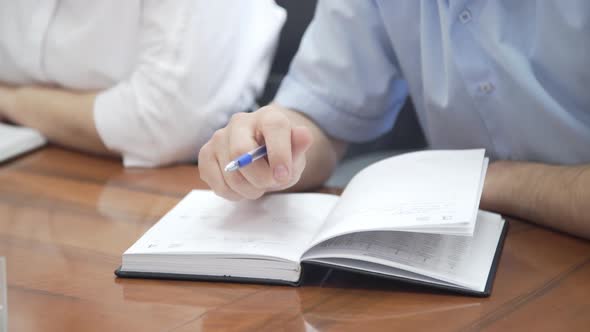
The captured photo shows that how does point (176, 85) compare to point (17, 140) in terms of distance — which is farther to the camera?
point (17, 140)

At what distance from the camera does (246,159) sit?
2.66 ft

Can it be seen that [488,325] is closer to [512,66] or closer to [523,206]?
[523,206]

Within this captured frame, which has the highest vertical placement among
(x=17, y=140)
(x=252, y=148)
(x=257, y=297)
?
(x=252, y=148)

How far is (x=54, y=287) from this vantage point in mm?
822

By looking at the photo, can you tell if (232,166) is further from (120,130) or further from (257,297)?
(120,130)

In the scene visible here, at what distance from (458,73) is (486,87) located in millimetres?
45

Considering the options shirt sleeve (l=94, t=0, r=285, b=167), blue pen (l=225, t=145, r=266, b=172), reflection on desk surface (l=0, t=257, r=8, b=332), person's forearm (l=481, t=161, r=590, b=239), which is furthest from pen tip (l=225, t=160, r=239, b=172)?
shirt sleeve (l=94, t=0, r=285, b=167)

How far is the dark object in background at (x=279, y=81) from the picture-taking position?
1.48m

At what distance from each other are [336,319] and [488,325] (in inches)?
5.7

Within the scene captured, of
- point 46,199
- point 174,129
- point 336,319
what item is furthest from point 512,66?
point 46,199

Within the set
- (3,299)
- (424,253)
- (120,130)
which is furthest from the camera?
(120,130)

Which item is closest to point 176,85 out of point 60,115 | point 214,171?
point 60,115

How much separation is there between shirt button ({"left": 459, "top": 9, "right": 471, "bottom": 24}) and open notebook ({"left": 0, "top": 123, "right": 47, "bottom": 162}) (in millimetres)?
827

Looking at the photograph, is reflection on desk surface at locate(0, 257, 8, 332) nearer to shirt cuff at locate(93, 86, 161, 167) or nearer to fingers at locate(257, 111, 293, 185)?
fingers at locate(257, 111, 293, 185)
